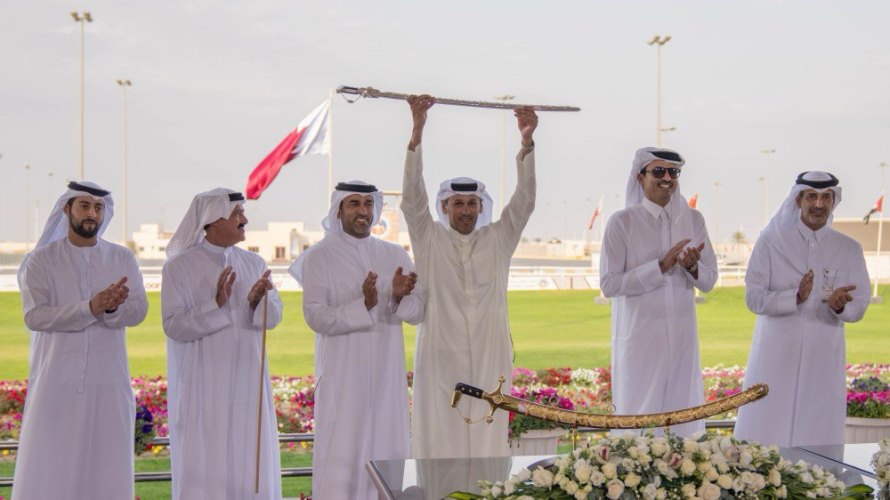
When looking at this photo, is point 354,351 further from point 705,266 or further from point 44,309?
point 705,266

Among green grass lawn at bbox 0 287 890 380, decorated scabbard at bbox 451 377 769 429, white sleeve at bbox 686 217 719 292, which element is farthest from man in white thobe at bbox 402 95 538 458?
green grass lawn at bbox 0 287 890 380

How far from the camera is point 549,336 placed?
58.7ft

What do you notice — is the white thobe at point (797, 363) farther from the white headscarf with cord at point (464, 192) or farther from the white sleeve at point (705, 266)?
A: the white headscarf with cord at point (464, 192)

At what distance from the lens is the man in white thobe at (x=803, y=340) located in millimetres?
5023

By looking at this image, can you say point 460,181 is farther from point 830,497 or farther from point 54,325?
point 830,497

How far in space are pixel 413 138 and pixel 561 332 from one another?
1407 cm

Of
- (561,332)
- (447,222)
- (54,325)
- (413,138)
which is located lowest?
(561,332)

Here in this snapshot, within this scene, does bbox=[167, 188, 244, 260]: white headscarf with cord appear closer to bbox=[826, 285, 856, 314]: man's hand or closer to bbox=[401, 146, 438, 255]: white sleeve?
bbox=[401, 146, 438, 255]: white sleeve

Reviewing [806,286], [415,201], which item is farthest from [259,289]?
[806,286]

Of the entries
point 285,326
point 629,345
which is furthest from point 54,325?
point 285,326

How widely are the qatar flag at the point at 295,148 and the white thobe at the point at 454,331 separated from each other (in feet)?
18.4

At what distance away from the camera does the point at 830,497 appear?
2.29 m

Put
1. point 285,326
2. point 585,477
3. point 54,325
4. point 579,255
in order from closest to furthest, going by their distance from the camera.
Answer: point 585,477 < point 54,325 < point 285,326 < point 579,255

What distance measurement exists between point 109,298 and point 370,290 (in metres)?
1.14
